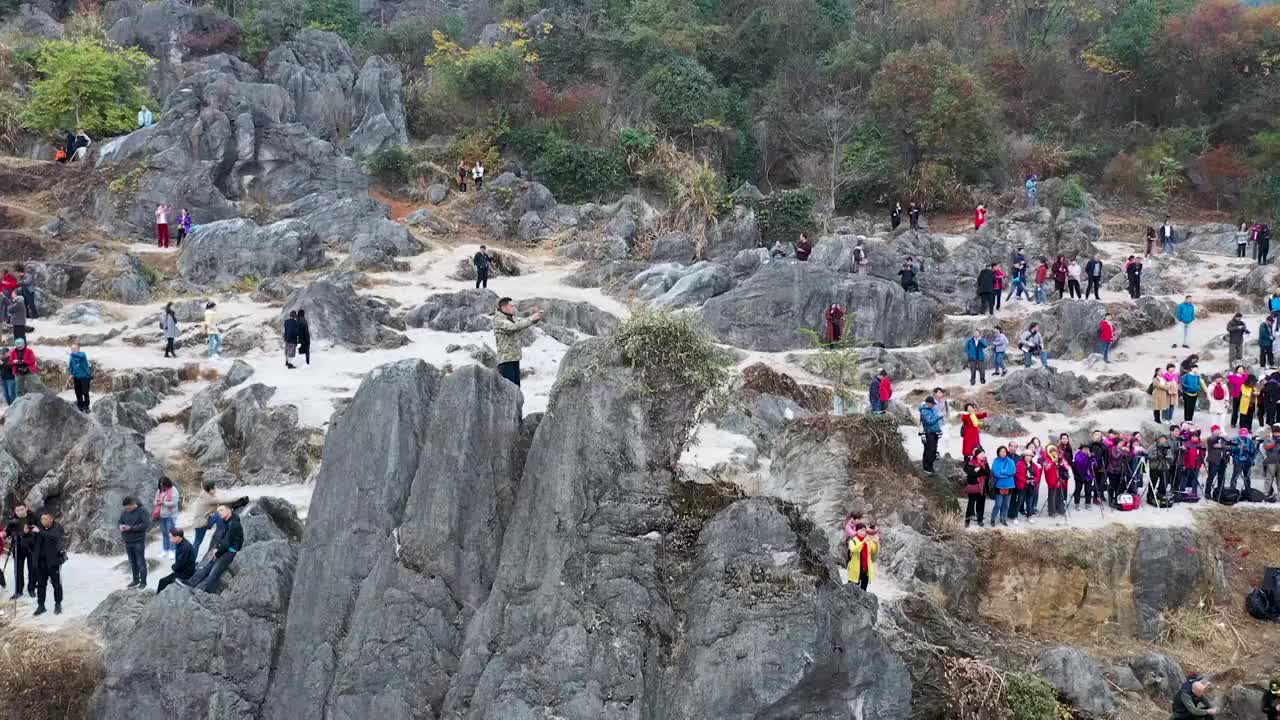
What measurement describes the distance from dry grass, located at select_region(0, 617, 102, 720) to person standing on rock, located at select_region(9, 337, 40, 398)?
7.27 m

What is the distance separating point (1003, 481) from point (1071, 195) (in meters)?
24.6

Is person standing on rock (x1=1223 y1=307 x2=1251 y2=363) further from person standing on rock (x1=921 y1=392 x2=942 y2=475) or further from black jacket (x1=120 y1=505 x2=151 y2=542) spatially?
black jacket (x1=120 y1=505 x2=151 y2=542)

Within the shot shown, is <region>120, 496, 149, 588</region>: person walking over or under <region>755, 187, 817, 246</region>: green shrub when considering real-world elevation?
under

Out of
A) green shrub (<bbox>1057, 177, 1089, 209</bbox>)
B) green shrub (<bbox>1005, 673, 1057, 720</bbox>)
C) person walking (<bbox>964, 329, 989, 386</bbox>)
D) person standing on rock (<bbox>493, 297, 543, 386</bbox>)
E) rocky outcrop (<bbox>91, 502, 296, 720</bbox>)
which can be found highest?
green shrub (<bbox>1057, 177, 1089, 209</bbox>)

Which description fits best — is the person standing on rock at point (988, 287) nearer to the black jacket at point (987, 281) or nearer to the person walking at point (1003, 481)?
the black jacket at point (987, 281)

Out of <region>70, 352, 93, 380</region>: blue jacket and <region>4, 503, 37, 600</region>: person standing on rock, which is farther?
<region>70, 352, 93, 380</region>: blue jacket

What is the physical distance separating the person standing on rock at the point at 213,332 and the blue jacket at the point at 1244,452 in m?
18.0

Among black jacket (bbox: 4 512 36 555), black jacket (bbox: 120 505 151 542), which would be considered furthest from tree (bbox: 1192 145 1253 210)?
black jacket (bbox: 4 512 36 555)

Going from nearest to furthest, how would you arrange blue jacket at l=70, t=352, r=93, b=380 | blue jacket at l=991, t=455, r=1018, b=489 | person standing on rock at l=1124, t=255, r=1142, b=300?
blue jacket at l=991, t=455, r=1018, b=489 → blue jacket at l=70, t=352, r=93, b=380 → person standing on rock at l=1124, t=255, r=1142, b=300

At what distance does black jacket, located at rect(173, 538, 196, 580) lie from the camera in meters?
12.1

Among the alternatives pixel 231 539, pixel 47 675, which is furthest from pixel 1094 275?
pixel 47 675

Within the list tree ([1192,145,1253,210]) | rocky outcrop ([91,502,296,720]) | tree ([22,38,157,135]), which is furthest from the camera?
tree ([1192,145,1253,210])

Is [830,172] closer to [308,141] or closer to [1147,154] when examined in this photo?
[1147,154]

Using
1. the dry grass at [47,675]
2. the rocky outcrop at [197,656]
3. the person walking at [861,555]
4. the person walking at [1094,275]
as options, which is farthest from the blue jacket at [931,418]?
the person walking at [1094,275]
